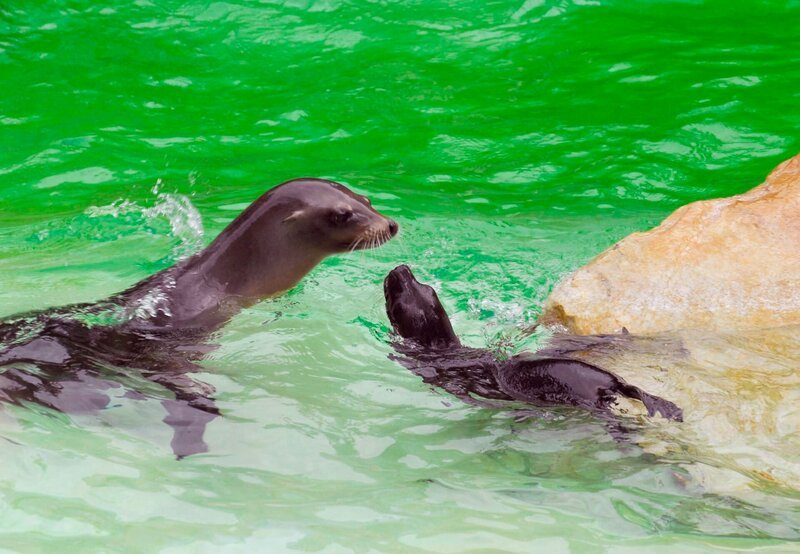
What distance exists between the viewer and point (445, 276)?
6.55m

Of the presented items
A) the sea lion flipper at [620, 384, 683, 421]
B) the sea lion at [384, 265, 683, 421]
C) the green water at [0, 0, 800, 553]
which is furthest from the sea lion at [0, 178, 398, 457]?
the sea lion flipper at [620, 384, 683, 421]

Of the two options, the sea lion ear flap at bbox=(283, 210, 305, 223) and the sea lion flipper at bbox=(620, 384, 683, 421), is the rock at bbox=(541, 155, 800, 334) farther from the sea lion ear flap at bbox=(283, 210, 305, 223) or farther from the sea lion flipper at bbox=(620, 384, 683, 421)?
the sea lion ear flap at bbox=(283, 210, 305, 223)

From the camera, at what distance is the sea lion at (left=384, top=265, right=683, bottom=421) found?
A: 4.33m

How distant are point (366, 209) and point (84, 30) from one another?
632 cm

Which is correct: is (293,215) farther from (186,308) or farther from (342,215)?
(186,308)

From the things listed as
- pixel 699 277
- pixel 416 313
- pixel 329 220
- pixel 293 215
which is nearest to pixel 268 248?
pixel 293 215

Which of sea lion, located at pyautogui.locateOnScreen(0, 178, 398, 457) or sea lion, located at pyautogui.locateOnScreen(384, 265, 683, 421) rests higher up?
sea lion, located at pyautogui.locateOnScreen(0, 178, 398, 457)

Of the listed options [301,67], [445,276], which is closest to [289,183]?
[445,276]

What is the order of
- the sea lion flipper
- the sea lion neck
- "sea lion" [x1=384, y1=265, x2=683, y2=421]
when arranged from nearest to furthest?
the sea lion flipper → "sea lion" [x1=384, y1=265, x2=683, y2=421] → the sea lion neck

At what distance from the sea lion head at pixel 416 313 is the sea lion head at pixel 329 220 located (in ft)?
0.80

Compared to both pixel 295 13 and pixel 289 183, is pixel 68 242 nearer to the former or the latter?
pixel 289 183

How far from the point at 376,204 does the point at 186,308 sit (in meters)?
2.84

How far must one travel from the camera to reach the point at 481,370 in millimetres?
4766

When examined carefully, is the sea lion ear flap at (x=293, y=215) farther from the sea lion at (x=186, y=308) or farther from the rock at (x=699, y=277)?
the rock at (x=699, y=277)
